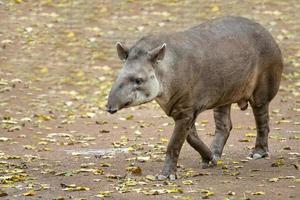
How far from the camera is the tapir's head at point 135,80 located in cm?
823

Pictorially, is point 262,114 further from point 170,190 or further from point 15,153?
point 15,153

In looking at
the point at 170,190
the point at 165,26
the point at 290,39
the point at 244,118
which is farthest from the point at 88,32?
the point at 170,190

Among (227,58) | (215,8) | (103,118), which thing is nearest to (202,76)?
(227,58)

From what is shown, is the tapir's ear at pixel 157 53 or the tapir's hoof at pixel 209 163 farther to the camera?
the tapir's hoof at pixel 209 163

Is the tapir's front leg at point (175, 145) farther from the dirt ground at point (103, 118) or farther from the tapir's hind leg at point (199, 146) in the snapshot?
the tapir's hind leg at point (199, 146)

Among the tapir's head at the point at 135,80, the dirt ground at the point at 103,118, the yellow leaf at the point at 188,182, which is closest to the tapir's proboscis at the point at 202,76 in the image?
the tapir's head at the point at 135,80

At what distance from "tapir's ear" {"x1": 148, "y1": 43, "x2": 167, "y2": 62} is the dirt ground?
4.25 ft

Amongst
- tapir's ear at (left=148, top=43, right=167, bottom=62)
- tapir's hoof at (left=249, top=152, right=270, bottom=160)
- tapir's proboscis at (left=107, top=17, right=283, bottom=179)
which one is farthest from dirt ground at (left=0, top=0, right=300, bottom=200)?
tapir's ear at (left=148, top=43, right=167, bottom=62)

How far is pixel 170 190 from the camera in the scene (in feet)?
26.6

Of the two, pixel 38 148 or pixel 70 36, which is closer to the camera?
pixel 38 148

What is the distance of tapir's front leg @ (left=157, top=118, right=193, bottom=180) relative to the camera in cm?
884

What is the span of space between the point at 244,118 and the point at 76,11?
28.1 feet

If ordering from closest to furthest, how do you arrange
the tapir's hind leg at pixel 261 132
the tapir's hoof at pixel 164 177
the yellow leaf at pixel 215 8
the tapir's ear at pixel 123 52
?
1. the tapir's ear at pixel 123 52
2. the tapir's hoof at pixel 164 177
3. the tapir's hind leg at pixel 261 132
4. the yellow leaf at pixel 215 8

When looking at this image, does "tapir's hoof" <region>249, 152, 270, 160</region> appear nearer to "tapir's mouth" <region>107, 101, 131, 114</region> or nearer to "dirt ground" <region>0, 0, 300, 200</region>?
"dirt ground" <region>0, 0, 300, 200</region>
